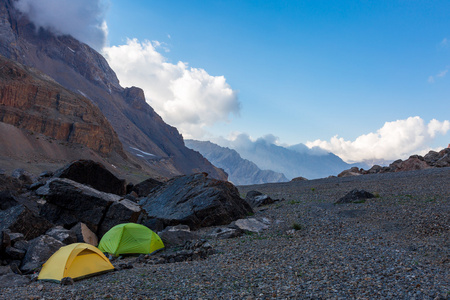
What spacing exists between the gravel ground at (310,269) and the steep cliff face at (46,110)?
92.1m

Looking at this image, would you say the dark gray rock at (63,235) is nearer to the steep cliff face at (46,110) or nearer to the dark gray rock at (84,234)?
the dark gray rock at (84,234)

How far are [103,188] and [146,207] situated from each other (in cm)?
863

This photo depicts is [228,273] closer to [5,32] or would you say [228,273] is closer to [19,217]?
[19,217]

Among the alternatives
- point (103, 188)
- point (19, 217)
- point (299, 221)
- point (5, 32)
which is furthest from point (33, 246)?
point (5, 32)

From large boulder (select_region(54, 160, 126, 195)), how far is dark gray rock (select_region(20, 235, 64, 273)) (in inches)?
567

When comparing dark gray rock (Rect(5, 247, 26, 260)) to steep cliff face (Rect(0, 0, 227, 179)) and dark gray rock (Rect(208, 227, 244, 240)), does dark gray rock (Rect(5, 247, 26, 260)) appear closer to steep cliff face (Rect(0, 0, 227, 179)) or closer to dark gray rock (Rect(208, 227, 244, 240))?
dark gray rock (Rect(208, 227, 244, 240))

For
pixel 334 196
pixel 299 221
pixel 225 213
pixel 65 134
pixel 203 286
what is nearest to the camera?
pixel 203 286

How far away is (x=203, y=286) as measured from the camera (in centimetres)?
839

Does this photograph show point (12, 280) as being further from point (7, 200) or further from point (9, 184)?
point (9, 184)

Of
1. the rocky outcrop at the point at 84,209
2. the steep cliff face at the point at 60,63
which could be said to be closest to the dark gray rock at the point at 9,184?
the rocky outcrop at the point at 84,209

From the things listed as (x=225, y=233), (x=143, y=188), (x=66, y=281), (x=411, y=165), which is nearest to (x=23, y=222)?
(x=66, y=281)

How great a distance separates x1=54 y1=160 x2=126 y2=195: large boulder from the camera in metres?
27.0

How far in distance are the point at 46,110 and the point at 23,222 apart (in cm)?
9299

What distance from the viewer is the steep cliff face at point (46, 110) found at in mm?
86812
